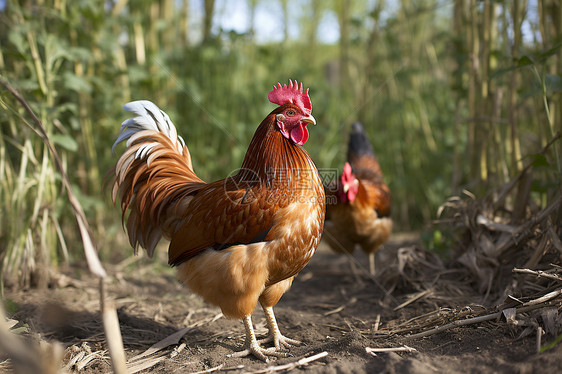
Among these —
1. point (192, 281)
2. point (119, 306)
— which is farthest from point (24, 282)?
point (192, 281)

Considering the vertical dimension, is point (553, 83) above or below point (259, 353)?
above

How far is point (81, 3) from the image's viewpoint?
4648mm

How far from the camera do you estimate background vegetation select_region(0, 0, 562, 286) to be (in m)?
3.69

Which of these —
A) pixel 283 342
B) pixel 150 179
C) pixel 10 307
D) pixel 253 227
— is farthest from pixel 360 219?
pixel 10 307

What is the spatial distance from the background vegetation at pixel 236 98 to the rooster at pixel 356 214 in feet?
2.97

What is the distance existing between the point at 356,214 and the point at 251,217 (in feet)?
6.87

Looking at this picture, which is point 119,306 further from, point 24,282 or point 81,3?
point 81,3

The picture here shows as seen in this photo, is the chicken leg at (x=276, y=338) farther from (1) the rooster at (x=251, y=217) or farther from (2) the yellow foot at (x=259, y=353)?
(2) the yellow foot at (x=259, y=353)

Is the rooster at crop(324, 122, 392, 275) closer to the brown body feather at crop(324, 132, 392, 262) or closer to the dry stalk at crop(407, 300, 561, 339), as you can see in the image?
the brown body feather at crop(324, 132, 392, 262)

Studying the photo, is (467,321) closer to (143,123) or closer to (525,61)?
(525,61)

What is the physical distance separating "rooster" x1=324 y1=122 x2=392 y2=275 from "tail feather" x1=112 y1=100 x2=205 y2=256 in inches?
67.7

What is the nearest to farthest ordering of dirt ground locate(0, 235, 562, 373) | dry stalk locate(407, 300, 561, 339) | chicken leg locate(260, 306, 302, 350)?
dirt ground locate(0, 235, 562, 373) → dry stalk locate(407, 300, 561, 339) → chicken leg locate(260, 306, 302, 350)

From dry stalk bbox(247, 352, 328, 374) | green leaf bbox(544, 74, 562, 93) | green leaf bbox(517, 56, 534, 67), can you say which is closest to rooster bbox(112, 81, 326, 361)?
dry stalk bbox(247, 352, 328, 374)

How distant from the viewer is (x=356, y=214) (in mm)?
4398
